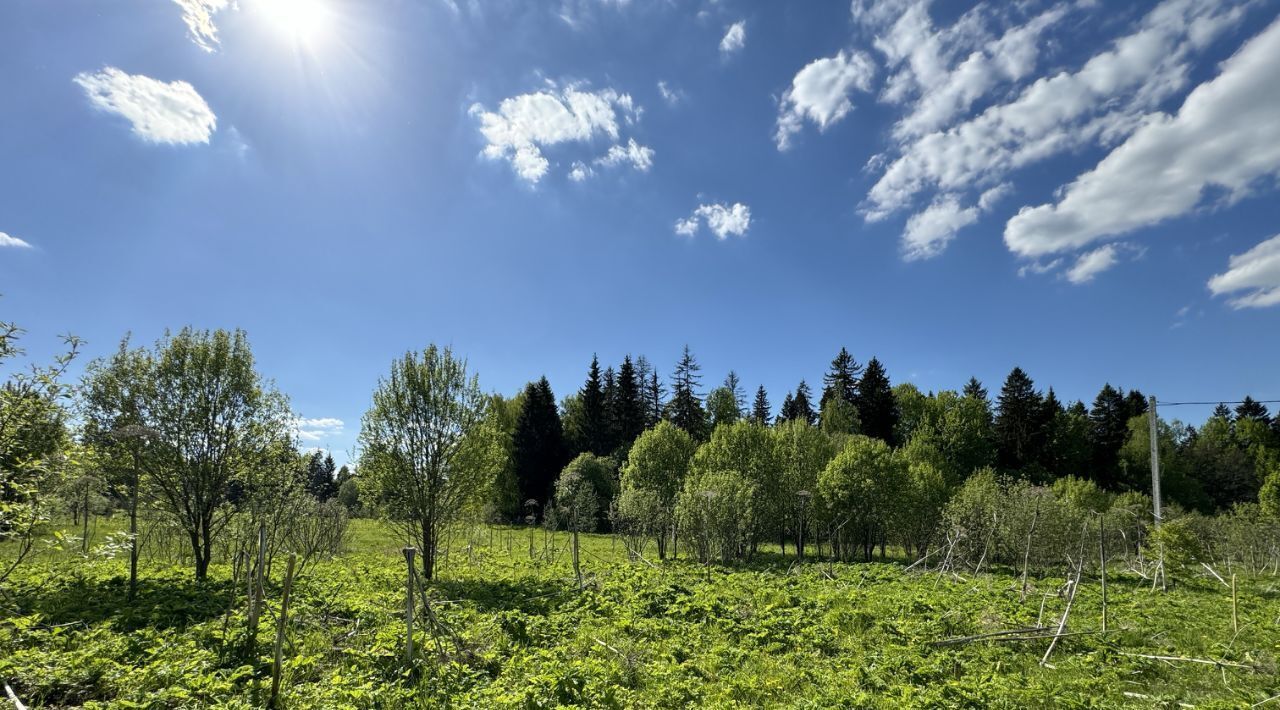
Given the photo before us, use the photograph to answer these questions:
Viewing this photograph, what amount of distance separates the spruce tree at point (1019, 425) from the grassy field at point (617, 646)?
4762 cm

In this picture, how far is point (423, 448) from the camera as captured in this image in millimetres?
16828

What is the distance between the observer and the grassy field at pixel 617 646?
709cm

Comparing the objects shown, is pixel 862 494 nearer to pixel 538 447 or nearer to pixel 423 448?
pixel 423 448

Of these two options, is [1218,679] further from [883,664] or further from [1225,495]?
[1225,495]

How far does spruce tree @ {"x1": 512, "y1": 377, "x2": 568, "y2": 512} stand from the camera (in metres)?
48.6

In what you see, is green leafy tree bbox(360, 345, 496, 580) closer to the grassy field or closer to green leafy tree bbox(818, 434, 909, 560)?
the grassy field

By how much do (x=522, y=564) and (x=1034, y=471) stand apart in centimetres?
5731

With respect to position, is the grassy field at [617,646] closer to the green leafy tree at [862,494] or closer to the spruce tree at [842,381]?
the green leafy tree at [862,494]

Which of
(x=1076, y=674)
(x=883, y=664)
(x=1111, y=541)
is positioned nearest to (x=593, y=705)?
(x=883, y=664)

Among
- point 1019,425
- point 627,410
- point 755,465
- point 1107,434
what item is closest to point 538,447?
point 627,410

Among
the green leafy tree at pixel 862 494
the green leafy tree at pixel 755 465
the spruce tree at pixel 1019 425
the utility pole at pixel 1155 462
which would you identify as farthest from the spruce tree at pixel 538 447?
the spruce tree at pixel 1019 425

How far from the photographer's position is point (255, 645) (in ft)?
26.9

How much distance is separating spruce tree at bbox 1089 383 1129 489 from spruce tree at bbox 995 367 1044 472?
890cm

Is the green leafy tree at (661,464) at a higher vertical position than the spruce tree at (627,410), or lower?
lower
